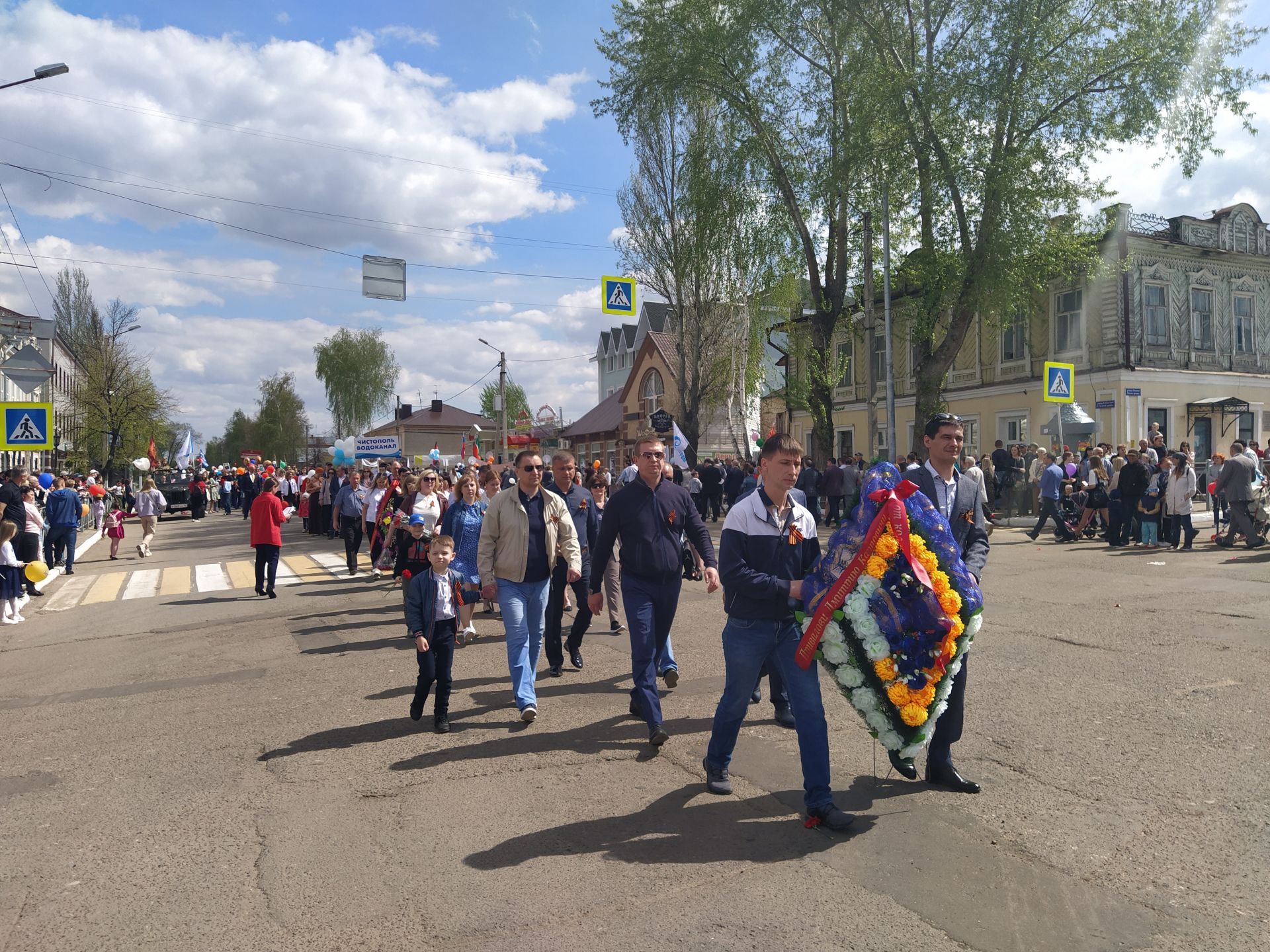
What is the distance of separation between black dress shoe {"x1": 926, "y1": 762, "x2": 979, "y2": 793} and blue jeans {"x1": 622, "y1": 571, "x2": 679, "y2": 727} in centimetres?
167

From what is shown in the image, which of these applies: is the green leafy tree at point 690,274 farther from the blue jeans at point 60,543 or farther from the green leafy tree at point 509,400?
the green leafy tree at point 509,400

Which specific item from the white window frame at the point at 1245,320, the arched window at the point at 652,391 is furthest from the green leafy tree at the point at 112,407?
the white window frame at the point at 1245,320

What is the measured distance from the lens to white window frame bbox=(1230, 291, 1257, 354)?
31.6 m

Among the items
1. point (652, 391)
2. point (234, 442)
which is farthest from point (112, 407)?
point (234, 442)

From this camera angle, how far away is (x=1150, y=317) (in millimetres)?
30000

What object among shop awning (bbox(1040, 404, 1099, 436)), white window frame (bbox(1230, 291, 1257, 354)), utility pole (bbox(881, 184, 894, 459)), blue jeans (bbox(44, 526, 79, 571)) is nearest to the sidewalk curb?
blue jeans (bbox(44, 526, 79, 571))

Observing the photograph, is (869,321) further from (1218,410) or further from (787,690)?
(787,690)

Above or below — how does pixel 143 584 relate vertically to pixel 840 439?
below

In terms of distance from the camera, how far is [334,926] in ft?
12.2

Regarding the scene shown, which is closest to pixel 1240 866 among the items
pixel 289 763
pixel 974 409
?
pixel 289 763

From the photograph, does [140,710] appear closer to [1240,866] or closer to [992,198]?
[1240,866]

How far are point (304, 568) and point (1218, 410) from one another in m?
28.0

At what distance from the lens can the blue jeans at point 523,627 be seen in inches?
259

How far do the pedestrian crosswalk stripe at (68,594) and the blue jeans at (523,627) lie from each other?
10363mm
